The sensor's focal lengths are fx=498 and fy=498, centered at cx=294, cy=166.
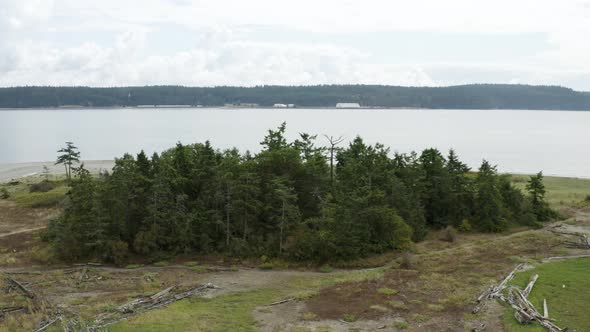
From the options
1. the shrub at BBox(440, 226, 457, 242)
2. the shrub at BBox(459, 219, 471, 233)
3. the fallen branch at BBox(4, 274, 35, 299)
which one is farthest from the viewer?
the shrub at BBox(459, 219, 471, 233)

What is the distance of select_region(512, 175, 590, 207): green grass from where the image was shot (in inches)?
2302

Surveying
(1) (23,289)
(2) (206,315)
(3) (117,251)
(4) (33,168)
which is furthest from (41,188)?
(2) (206,315)

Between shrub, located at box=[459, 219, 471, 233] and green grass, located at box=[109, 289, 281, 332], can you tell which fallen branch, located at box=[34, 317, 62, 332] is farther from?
shrub, located at box=[459, 219, 471, 233]

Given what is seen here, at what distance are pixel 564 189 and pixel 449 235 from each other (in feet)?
126

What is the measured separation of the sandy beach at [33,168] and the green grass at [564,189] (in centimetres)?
7630

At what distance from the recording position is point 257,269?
35.3 meters

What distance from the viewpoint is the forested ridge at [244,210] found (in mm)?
37031

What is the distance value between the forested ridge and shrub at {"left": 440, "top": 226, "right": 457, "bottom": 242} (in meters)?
1.63

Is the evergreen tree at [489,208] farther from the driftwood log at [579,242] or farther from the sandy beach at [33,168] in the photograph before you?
the sandy beach at [33,168]

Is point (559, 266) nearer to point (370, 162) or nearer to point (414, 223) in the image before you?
point (414, 223)

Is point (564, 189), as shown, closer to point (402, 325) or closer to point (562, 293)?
Answer: point (562, 293)

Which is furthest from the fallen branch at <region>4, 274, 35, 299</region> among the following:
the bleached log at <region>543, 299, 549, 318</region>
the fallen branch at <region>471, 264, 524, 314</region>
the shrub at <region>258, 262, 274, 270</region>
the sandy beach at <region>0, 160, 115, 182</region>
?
the sandy beach at <region>0, 160, 115, 182</region>

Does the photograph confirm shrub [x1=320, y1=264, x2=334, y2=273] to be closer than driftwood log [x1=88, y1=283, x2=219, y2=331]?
No

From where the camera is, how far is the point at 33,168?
344 feet
